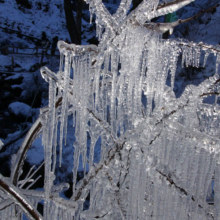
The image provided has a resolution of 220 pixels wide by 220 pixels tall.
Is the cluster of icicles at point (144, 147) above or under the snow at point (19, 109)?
above

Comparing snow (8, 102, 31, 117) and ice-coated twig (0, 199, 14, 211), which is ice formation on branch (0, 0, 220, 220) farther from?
snow (8, 102, 31, 117)

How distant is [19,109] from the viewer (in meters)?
5.17

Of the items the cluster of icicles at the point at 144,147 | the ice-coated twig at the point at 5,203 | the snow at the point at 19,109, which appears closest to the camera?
the cluster of icicles at the point at 144,147

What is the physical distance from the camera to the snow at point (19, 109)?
5.16 meters

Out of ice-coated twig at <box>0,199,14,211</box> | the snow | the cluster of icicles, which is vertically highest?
the cluster of icicles

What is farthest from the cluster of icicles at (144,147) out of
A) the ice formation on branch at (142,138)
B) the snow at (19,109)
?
the snow at (19,109)

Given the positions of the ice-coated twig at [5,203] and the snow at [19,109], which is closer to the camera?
the ice-coated twig at [5,203]

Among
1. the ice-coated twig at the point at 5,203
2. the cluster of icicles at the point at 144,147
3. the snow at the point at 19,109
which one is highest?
the cluster of icicles at the point at 144,147

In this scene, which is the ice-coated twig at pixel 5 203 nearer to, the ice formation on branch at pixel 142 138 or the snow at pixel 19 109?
the ice formation on branch at pixel 142 138

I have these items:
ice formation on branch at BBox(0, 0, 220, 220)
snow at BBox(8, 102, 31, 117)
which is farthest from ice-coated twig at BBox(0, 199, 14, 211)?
snow at BBox(8, 102, 31, 117)

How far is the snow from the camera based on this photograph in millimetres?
5157

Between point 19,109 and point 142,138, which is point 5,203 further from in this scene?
point 19,109

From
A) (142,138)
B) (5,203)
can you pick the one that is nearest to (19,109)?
(5,203)

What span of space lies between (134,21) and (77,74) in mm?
235
